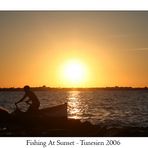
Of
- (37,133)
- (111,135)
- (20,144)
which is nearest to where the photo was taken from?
(20,144)

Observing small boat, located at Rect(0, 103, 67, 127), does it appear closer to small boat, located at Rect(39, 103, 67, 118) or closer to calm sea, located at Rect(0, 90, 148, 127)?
small boat, located at Rect(39, 103, 67, 118)

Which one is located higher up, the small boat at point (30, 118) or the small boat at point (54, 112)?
the small boat at point (54, 112)

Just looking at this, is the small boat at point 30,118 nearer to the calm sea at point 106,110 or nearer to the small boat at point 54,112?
the small boat at point 54,112

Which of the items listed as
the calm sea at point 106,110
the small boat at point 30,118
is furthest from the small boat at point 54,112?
the calm sea at point 106,110

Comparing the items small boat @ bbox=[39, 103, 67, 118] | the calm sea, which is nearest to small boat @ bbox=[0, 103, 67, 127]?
small boat @ bbox=[39, 103, 67, 118]

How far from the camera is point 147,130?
526 inches

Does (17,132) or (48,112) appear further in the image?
(48,112)

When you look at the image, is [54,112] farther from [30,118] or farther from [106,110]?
[106,110]

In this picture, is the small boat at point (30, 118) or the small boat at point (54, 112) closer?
the small boat at point (30, 118)

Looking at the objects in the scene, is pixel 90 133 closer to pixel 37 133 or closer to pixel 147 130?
pixel 37 133

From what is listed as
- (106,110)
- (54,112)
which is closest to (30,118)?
(54,112)
